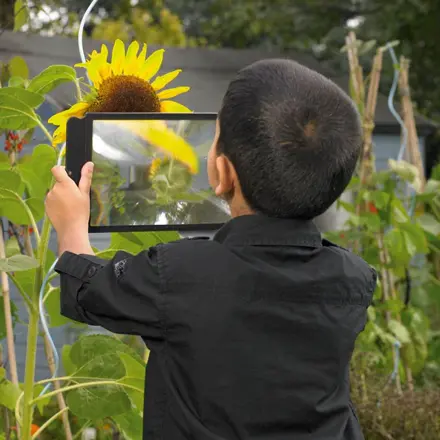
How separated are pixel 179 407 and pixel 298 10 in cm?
954

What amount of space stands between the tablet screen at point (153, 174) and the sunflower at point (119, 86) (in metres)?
0.09

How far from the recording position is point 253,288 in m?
1.39

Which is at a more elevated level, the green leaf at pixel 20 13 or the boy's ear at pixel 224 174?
the green leaf at pixel 20 13

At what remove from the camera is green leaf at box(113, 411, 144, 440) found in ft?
6.98

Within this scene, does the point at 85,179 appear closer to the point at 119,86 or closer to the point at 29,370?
the point at 119,86

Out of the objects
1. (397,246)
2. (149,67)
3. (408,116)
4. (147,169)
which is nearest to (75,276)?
(147,169)

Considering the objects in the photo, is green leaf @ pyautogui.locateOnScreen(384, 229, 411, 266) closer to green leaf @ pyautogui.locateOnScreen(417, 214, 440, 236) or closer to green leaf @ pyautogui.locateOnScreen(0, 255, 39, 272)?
green leaf @ pyautogui.locateOnScreen(417, 214, 440, 236)

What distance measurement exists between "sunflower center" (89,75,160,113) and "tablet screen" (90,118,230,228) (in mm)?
120

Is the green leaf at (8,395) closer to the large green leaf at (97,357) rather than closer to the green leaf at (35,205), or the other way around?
the large green leaf at (97,357)

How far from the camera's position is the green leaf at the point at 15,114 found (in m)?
1.75

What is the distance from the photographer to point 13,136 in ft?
7.86

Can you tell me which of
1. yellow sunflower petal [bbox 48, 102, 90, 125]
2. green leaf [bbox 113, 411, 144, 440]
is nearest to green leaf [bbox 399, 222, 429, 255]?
green leaf [bbox 113, 411, 144, 440]

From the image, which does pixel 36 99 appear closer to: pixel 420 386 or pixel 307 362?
pixel 307 362

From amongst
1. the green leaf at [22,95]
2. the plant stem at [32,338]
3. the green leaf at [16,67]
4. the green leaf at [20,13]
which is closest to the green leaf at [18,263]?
the plant stem at [32,338]
